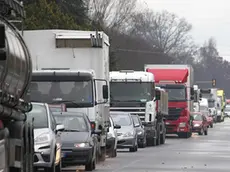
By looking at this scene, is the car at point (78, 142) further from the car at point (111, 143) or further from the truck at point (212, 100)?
the truck at point (212, 100)

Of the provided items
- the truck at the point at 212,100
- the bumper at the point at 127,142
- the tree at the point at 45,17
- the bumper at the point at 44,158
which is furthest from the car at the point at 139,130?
the truck at the point at 212,100

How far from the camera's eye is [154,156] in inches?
1225

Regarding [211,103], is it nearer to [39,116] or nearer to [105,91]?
[105,91]

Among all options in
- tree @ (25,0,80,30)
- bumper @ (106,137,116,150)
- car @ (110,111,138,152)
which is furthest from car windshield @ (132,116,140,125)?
tree @ (25,0,80,30)

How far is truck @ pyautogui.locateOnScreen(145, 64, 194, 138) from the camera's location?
48.9 metres

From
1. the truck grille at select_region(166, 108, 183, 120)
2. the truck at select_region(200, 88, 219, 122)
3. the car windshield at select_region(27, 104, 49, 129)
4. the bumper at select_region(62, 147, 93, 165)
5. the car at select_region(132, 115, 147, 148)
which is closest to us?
the car windshield at select_region(27, 104, 49, 129)

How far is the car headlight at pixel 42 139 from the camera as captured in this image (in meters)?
19.0

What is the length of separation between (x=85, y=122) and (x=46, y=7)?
81.7 feet

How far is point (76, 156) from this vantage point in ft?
72.6

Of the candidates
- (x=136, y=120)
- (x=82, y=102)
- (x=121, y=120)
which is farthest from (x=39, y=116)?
(x=136, y=120)

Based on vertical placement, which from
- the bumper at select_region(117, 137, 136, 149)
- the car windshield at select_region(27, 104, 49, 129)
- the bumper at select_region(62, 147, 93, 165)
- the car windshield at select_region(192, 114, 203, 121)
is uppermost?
the car windshield at select_region(27, 104, 49, 129)

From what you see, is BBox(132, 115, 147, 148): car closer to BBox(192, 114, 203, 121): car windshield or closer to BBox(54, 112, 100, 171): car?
BBox(54, 112, 100, 171): car

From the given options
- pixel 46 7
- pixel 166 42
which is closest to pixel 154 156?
pixel 46 7

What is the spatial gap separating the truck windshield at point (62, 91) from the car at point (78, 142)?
2620 millimetres
